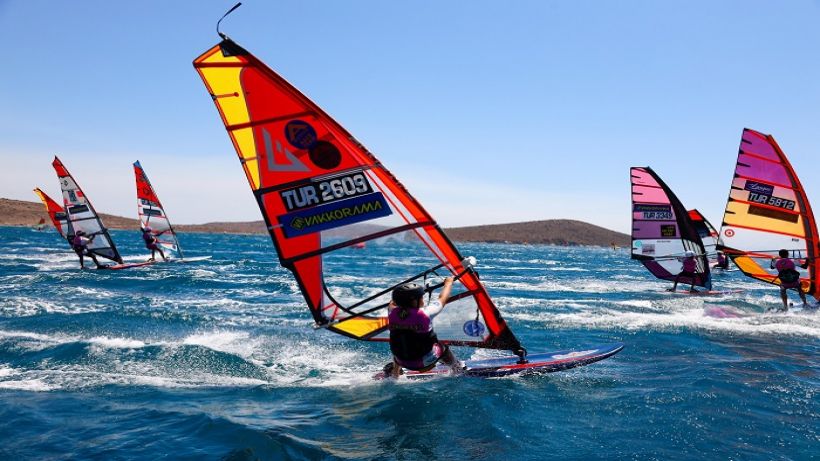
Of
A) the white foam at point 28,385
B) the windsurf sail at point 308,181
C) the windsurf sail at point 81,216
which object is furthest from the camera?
the windsurf sail at point 81,216

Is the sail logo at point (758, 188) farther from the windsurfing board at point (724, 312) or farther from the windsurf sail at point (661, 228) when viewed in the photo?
the windsurf sail at point (661, 228)

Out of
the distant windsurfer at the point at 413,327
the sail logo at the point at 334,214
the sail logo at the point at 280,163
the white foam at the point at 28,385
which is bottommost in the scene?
the white foam at the point at 28,385

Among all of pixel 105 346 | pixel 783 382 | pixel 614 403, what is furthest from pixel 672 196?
pixel 105 346

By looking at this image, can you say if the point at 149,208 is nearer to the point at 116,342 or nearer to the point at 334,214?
the point at 116,342

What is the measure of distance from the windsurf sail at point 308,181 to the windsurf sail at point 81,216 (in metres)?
18.9

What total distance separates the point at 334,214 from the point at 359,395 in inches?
82.0

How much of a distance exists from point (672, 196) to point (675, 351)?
10.0m

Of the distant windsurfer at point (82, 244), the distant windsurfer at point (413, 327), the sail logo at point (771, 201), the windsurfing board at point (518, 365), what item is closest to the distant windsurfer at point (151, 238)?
the distant windsurfer at point (82, 244)

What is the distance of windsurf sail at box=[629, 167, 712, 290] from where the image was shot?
17.6m

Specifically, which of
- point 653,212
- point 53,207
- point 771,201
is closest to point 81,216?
point 53,207

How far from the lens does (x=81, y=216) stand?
22188mm

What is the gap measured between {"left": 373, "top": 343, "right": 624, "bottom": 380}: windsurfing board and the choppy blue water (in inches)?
6.8

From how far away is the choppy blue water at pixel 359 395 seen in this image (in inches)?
188

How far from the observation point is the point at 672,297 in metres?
17.2
